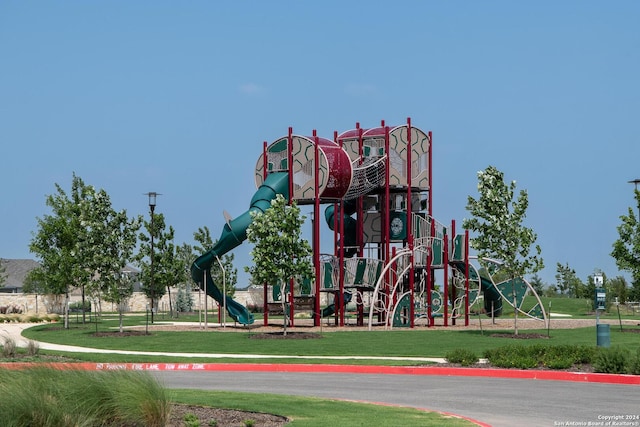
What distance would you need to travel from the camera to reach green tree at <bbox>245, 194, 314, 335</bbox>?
132 ft

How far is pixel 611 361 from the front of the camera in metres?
22.5

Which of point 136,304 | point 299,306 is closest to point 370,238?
point 299,306

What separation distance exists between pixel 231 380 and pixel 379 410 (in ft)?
26.1

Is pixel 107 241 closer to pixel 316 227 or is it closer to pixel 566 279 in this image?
pixel 316 227

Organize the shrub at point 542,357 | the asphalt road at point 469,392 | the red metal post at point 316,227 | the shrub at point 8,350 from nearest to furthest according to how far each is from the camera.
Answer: the asphalt road at point 469,392 → the shrub at point 542,357 → the shrub at point 8,350 → the red metal post at point 316,227

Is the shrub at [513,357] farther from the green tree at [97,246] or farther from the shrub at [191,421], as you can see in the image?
the green tree at [97,246]

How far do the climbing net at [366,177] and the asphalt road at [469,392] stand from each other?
24.2 meters

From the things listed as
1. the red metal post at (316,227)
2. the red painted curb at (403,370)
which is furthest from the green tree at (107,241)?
the red painted curb at (403,370)

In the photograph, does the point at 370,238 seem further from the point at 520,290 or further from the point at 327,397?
the point at 327,397

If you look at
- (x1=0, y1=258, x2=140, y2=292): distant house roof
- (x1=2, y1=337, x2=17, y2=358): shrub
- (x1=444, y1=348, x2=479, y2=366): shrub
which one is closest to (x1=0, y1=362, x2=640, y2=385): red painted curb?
(x1=444, y1=348, x2=479, y2=366): shrub

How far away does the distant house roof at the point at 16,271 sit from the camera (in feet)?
352

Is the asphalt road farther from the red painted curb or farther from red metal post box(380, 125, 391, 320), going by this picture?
red metal post box(380, 125, 391, 320)

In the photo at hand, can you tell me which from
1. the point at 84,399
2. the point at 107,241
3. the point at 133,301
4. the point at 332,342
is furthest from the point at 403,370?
the point at 133,301

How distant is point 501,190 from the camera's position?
4053 cm
